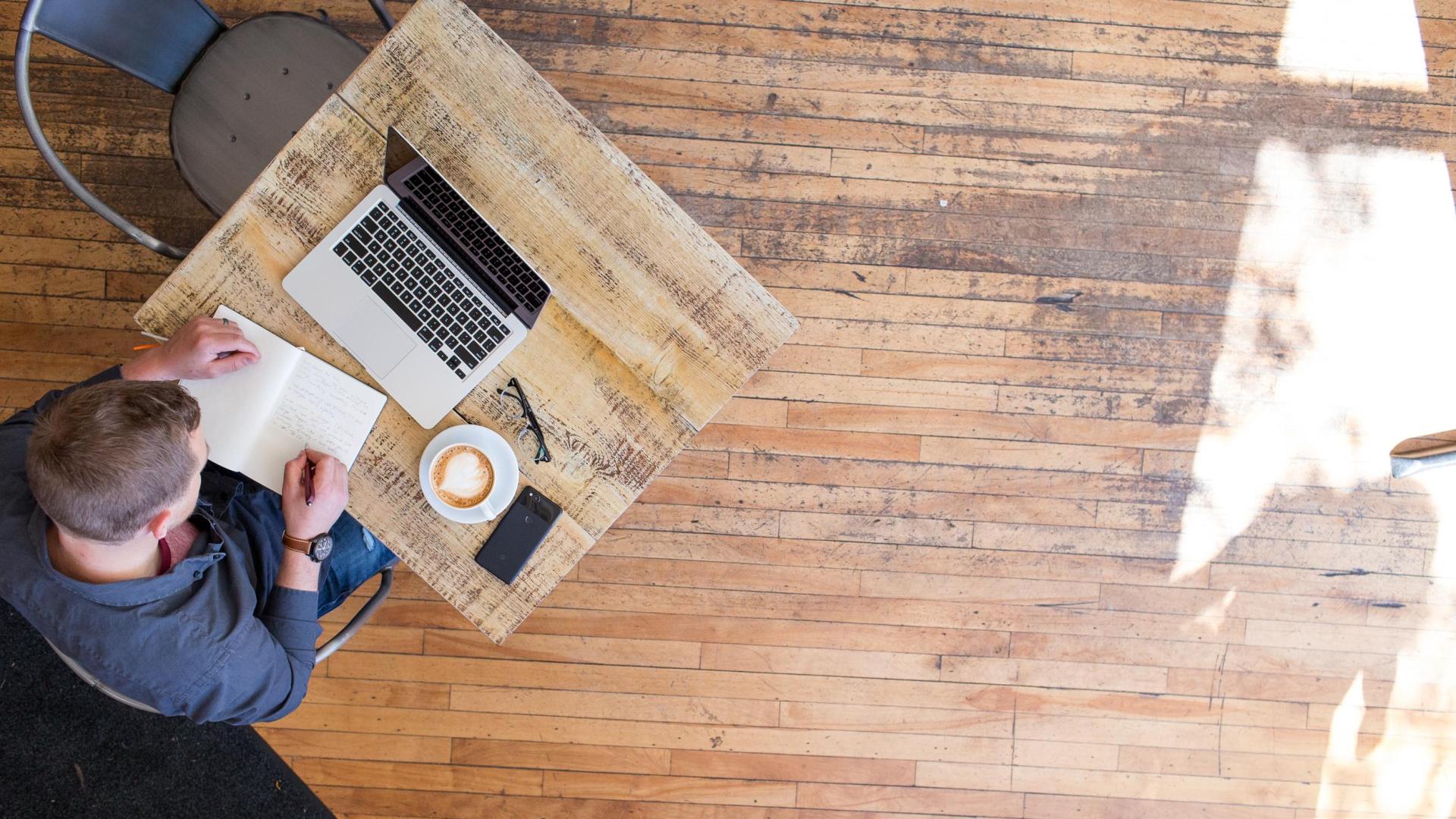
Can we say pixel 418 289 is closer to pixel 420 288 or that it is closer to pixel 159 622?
pixel 420 288

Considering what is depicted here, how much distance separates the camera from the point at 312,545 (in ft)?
5.18

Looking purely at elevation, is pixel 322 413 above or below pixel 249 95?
below

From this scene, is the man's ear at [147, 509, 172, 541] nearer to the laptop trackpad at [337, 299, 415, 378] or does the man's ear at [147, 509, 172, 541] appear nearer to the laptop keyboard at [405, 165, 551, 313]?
the laptop trackpad at [337, 299, 415, 378]

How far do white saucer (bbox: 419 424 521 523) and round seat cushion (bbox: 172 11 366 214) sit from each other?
0.77 m

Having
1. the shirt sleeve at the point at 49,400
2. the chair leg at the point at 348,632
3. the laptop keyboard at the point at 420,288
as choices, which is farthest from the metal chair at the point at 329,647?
the laptop keyboard at the point at 420,288

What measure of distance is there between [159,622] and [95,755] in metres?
1.40

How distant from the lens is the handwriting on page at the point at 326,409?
1.56 metres

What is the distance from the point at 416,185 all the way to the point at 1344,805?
306 cm

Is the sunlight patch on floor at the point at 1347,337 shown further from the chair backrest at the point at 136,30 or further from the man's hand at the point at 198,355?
the chair backrest at the point at 136,30

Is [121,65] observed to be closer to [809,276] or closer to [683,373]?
[683,373]

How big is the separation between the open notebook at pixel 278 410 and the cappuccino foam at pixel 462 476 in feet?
0.51

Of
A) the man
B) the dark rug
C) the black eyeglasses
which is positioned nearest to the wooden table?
the black eyeglasses

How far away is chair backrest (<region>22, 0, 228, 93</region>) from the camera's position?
5.03 feet

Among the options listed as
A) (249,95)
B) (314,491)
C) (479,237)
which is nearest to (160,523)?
(314,491)
